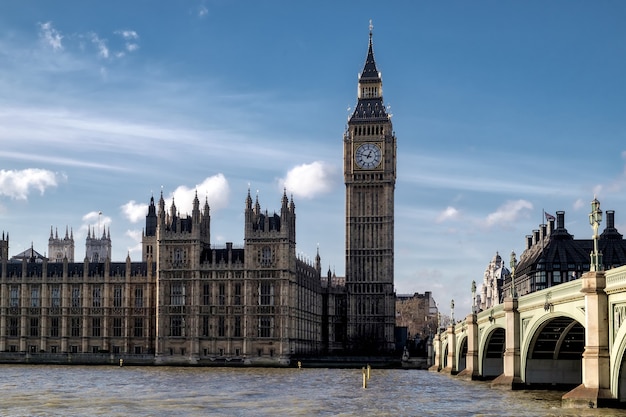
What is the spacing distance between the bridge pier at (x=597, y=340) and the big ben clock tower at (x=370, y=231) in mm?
115733

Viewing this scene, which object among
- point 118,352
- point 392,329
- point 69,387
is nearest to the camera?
point 69,387

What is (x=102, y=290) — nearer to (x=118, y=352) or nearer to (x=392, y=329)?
(x=118, y=352)

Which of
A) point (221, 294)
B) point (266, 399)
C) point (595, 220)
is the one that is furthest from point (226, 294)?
point (595, 220)

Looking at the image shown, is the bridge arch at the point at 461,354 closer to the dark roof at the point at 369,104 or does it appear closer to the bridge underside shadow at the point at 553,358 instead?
the bridge underside shadow at the point at 553,358

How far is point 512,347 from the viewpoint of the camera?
69.4 metres

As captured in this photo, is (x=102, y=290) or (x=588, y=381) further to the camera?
(x=102, y=290)

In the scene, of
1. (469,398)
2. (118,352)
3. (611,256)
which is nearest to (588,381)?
(469,398)

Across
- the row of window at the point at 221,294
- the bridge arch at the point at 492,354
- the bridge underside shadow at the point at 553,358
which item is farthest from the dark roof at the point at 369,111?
the bridge underside shadow at the point at 553,358

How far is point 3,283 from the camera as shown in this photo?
156 m

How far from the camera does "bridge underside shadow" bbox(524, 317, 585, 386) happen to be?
6812 centimetres

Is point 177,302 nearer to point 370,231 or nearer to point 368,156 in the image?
point 370,231

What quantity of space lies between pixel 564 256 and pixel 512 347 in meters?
71.4

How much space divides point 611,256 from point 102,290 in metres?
72.1

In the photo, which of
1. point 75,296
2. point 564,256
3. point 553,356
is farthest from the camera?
point 75,296
